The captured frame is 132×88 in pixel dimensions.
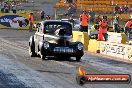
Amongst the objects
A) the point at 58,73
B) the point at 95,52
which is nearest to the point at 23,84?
the point at 58,73

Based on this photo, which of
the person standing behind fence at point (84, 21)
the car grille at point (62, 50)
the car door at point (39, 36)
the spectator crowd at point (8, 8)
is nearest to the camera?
the car grille at point (62, 50)

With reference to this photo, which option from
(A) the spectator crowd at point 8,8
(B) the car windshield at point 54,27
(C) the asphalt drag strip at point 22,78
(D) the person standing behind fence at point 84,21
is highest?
(B) the car windshield at point 54,27

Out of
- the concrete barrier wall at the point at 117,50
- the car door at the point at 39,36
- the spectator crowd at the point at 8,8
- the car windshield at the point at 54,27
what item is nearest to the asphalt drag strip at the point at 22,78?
the car door at the point at 39,36

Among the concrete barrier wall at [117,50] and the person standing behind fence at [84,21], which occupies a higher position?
the person standing behind fence at [84,21]

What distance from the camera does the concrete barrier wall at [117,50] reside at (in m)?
17.5

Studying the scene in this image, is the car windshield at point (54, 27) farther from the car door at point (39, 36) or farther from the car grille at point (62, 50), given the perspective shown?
the car grille at point (62, 50)

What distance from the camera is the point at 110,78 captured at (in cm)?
394

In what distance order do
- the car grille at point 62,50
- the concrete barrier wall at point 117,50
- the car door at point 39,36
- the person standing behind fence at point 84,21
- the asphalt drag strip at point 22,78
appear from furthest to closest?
1. the person standing behind fence at point 84,21
2. the concrete barrier wall at point 117,50
3. the car door at point 39,36
4. the car grille at point 62,50
5. the asphalt drag strip at point 22,78

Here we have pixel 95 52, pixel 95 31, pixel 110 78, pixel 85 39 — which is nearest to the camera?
pixel 110 78

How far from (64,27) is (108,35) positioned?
766 cm

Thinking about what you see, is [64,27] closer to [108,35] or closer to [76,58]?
[76,58]

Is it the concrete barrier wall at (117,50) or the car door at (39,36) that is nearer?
the car door at (39,36)

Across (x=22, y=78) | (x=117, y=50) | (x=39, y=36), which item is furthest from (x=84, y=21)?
(x=22, y=78)

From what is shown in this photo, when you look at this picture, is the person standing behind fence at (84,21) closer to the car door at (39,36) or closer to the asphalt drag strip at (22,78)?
the car door at (39,36)
